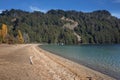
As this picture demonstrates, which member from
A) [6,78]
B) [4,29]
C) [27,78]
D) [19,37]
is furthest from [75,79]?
[19,37]

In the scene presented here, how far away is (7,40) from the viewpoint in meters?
153

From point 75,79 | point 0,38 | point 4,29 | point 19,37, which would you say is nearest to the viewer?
point 75,79

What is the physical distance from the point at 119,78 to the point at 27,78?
37.1 feet

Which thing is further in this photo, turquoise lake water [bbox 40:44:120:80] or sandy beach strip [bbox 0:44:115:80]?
turquoise lake water [bbox 40:44:120:80]

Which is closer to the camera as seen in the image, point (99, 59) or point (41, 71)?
point (41, 71)

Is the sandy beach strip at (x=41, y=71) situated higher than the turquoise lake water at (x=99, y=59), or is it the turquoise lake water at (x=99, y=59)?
the sandy beach strip at (x=41, y=71)

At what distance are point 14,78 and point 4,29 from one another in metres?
147

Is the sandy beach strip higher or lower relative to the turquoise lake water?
higher

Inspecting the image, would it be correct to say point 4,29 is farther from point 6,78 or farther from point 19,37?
point 6,78

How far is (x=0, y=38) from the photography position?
5822 inches

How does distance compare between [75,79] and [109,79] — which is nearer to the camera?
[75,79]

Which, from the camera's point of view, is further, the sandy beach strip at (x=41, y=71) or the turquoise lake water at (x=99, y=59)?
the turquoise lake water at (x=99, y=59)

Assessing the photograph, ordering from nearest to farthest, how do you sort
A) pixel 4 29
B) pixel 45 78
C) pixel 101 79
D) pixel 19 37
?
pixel 45 78, pixel 101 79, pixel 4 29, pixel 19 37

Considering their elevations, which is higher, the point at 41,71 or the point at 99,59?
the point at 41,71
